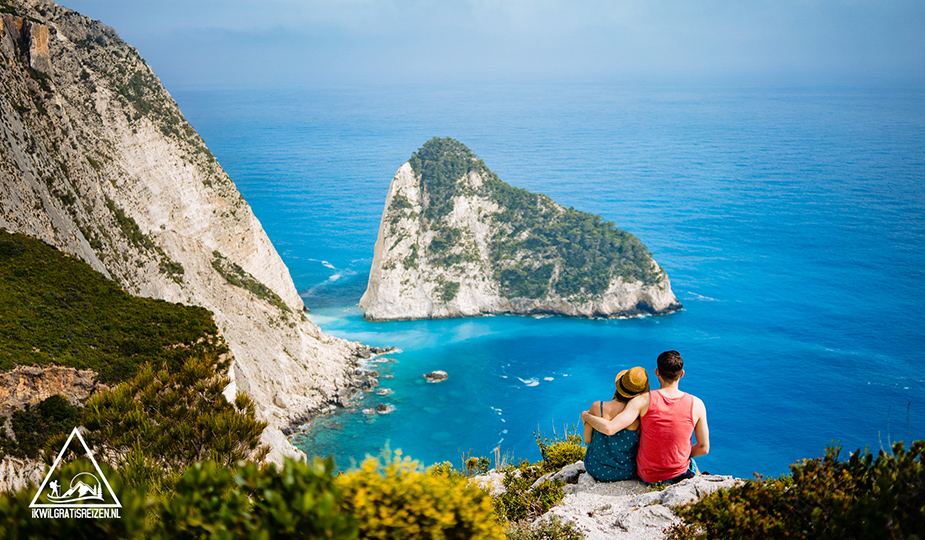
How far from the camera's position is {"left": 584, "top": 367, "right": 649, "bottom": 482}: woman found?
28.3ft

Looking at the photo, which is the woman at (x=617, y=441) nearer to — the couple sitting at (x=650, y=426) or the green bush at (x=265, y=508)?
the couple sitting at (x=650, y=426)

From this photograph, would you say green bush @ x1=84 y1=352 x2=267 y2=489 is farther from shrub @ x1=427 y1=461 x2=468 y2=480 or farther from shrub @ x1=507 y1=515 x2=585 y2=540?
shrub @ x1=507 y1=515 x2=585 y2=540

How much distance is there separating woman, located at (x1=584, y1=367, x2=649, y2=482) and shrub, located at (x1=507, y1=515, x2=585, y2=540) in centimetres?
129

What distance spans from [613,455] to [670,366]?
223cm

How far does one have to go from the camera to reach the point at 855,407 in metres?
55.6

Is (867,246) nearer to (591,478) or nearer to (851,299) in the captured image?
(851,299)

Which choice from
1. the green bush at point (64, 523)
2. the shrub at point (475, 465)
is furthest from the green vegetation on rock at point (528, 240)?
the green bush at point (64, 523)

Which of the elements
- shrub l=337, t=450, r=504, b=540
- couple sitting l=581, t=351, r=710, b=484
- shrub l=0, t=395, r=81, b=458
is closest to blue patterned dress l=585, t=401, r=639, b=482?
couple sitting l=581, t=351, r=710, b=484

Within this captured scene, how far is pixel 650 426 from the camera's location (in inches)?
340

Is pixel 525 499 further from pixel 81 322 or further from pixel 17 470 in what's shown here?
pixel 81 322

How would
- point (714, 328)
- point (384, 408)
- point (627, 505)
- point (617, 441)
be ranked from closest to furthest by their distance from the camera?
point (627, 505) → point (617, 441) → point (384, 408) → point (714, 328)

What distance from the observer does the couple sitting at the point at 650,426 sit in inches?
334

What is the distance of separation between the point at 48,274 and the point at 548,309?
2605 inches

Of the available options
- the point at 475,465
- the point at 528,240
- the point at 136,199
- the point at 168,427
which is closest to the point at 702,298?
the point at 528,240
